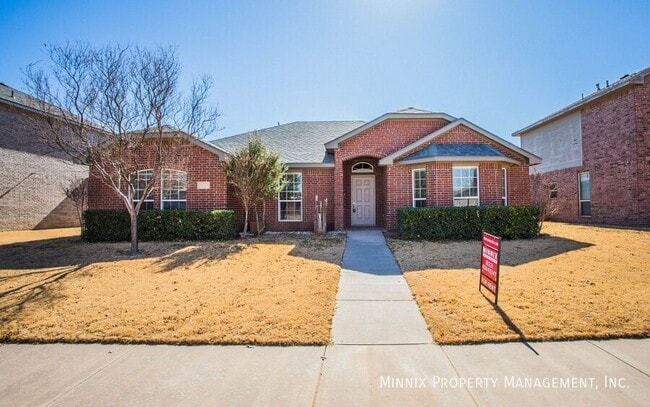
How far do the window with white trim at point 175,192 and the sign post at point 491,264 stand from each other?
40.7 feet

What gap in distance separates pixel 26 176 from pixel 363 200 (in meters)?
20.5

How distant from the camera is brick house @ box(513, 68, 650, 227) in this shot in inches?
588

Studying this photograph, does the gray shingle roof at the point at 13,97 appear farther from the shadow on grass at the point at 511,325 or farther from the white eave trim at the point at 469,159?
the shadow on grass at the point at 511,325

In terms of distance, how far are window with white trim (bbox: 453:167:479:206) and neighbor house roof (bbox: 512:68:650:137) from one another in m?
10.1

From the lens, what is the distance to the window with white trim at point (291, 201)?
48.9ft

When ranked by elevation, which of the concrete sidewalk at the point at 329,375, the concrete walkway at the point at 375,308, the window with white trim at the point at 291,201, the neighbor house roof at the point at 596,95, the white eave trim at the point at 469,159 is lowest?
the concrete sidewalk at the point at 329,375

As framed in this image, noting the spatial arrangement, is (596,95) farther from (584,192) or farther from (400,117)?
(400,117)

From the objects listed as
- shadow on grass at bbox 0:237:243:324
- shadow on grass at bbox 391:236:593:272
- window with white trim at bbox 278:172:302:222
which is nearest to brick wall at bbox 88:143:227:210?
shadow on grass at bbox 0:237:243:324

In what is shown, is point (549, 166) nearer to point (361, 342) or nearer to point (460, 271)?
point (460, 271)

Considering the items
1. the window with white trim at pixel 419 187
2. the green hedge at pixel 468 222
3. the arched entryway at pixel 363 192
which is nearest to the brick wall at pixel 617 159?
the green hedge at pixel 468 222

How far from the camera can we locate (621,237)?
11578mm

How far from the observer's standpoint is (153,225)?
12.1 meters

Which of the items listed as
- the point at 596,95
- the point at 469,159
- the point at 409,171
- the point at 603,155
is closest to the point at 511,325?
the point at 469,159

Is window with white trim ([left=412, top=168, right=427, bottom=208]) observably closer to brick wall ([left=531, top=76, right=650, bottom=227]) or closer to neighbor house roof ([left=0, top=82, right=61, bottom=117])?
brick wall ([left=531, top=76, right=650, bottom=227])
